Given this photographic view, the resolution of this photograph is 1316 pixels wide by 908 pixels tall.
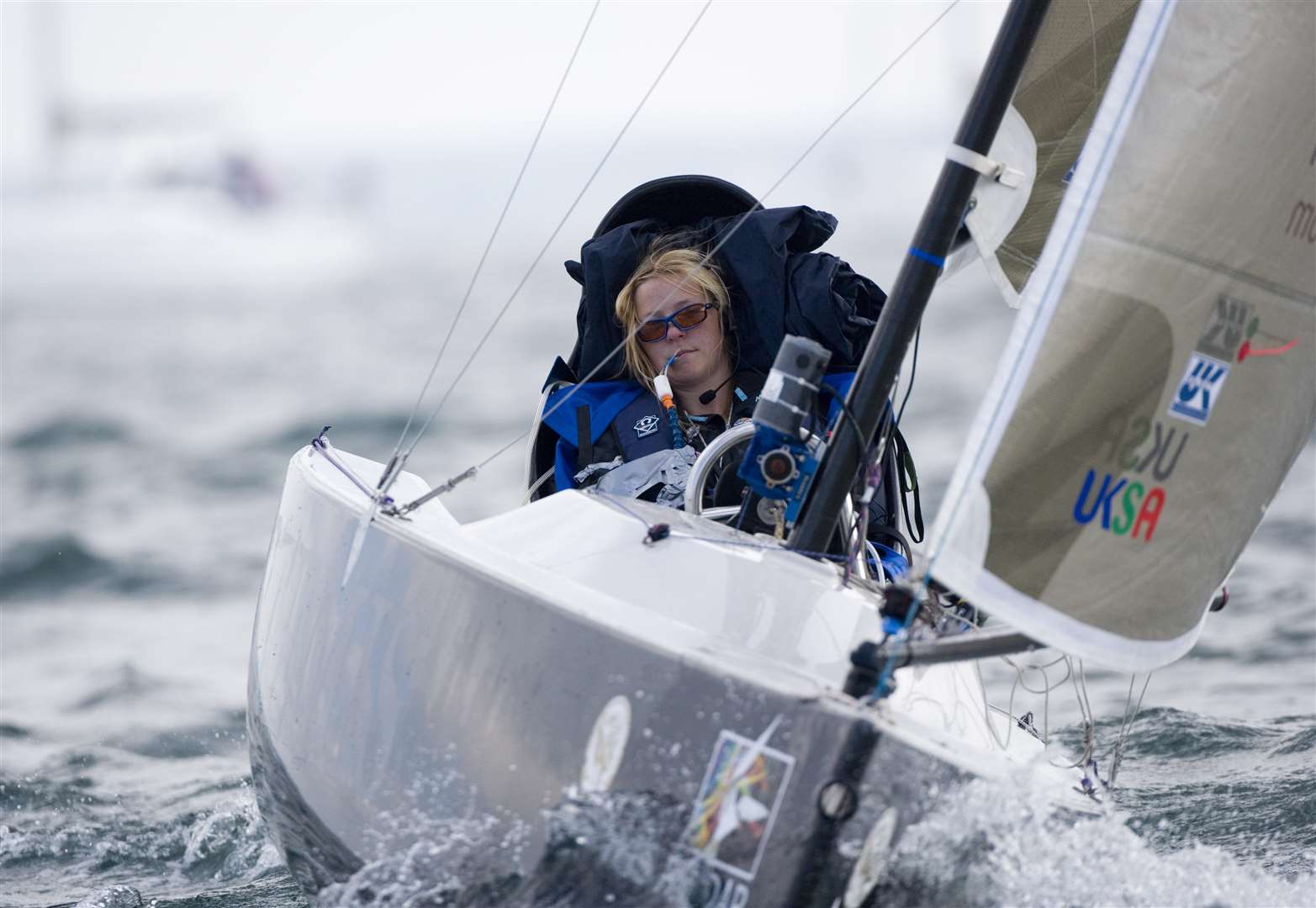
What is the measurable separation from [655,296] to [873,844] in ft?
5.55

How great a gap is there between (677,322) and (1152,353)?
1.37 m

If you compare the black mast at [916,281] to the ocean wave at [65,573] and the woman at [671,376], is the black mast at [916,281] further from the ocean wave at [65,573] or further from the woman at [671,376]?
the ocean wave at [65,573]

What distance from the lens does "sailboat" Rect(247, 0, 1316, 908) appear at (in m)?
1.83

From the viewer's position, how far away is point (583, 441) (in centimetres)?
325

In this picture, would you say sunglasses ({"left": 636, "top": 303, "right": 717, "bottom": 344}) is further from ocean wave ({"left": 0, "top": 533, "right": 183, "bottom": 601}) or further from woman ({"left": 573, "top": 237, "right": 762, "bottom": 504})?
ocean wave ({"left": 0, "top": 533, "right": 183, "bottom": 601})

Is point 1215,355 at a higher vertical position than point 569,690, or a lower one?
higher

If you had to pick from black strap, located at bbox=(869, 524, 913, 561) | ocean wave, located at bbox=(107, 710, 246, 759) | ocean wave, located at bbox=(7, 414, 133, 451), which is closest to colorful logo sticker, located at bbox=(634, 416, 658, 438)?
black strap, located at bbox=(869, 524, 913, 561)

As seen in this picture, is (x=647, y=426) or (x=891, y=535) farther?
(x=647, y=426)

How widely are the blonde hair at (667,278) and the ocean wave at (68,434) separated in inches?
352

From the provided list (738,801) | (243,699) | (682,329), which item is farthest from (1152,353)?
(243,699)

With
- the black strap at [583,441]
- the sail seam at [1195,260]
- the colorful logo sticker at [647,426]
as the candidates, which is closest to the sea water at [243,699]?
the sail seam at [1195,260]

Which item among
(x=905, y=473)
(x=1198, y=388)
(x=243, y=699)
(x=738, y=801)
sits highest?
(x=1198, y=388)

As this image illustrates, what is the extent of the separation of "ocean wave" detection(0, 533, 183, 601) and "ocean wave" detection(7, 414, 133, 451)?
3.94 m

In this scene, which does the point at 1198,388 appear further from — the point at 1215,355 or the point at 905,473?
the point at 905,473
